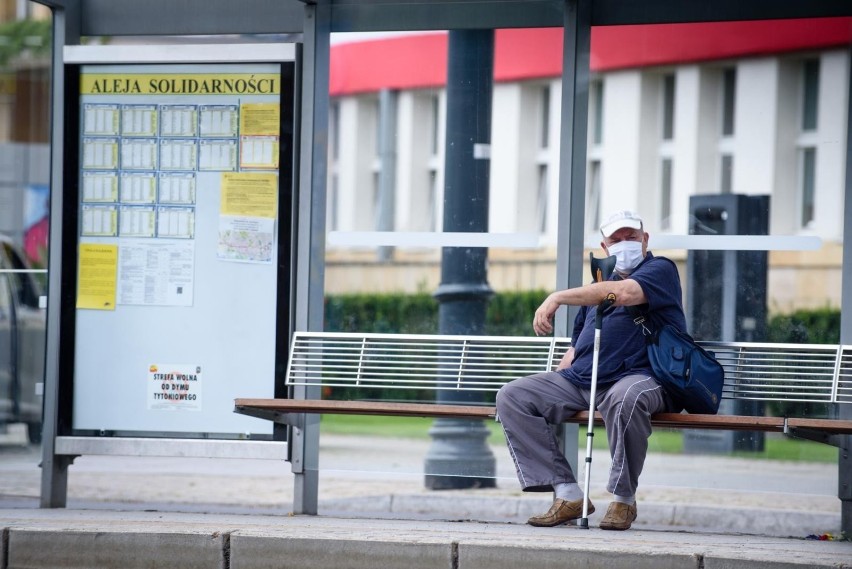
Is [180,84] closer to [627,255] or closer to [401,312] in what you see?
[627,255]

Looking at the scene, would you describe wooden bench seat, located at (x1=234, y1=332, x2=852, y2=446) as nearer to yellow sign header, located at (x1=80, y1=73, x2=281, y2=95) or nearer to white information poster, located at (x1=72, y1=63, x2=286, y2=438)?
white information poster, located at (x1=72, y1=63, x2=286, y2=438)

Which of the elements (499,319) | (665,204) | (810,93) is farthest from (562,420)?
(499,319)

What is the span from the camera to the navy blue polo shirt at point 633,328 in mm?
7008

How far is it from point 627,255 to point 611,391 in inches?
28.2

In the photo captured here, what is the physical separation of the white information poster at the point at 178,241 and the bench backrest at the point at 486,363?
0.30 m

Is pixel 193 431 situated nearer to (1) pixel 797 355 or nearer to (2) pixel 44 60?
(1) pixel 797 355

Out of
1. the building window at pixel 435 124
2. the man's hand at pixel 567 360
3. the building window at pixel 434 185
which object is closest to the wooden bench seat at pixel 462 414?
the man's hand at pixel 567 360

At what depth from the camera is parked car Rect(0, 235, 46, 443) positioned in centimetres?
1084

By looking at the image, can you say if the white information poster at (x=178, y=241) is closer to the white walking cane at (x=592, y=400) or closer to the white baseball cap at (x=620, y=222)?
the white baseball cap at (x=620, y=222)

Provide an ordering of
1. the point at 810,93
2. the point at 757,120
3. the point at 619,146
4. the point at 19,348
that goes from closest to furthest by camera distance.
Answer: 1. the point at 810,93
2. the point at 757,120
3. the point at 19,348
4. the point at 619,146

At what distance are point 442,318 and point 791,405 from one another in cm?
279

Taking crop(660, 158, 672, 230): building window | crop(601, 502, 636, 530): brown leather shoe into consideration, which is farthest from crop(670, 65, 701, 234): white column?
crop(601, 502, 636, 530): brown leather shoe

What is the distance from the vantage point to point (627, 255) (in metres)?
7.22

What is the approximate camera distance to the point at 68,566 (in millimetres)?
6652
